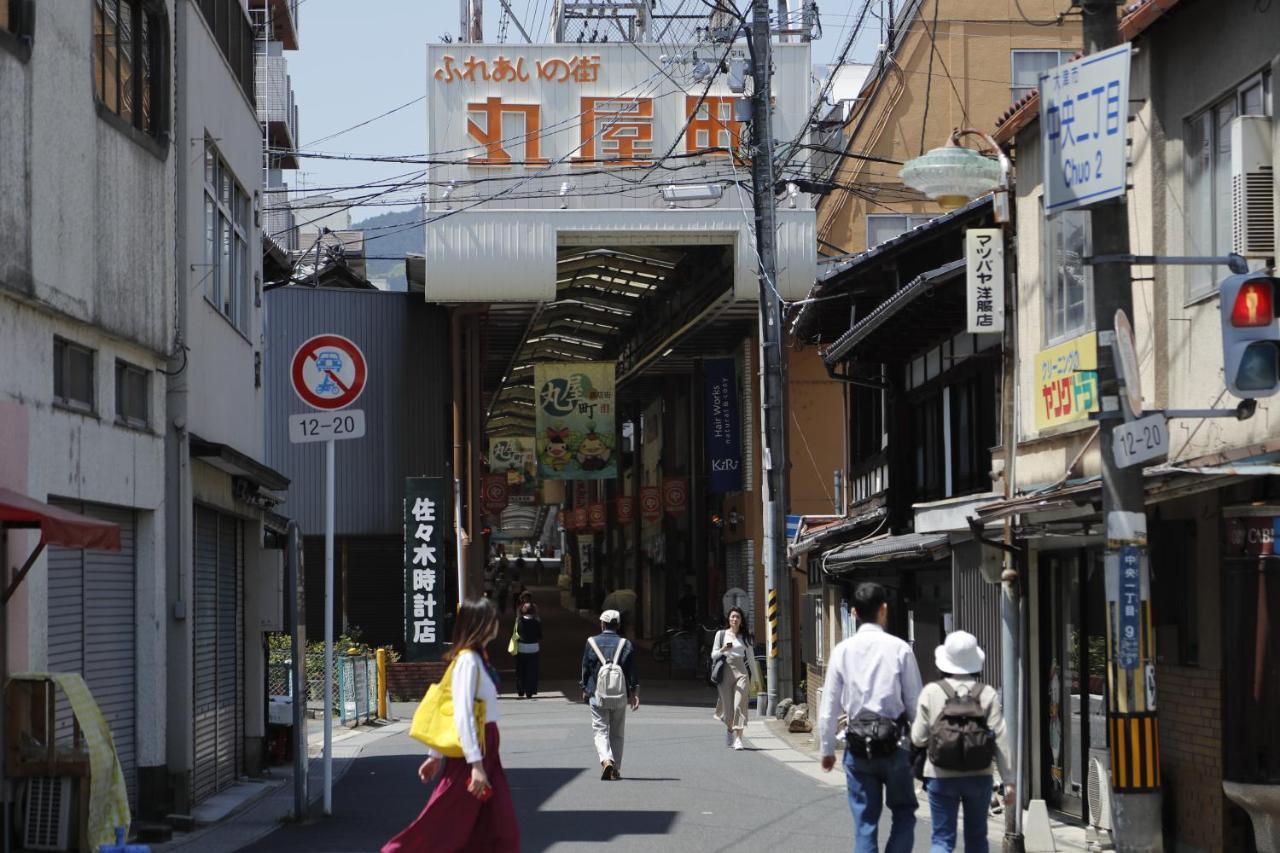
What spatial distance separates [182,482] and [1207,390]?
28.7ft

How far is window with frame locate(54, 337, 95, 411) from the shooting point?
12.7 m

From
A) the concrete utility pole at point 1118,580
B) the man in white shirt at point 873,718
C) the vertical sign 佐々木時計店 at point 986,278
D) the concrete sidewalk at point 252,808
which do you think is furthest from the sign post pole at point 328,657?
the concrete utility pole at point 1118,580

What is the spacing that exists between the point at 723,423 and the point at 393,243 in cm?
13463

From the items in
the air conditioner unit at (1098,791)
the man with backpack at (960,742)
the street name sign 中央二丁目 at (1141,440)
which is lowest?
the air conditioner unit at (1098,791)

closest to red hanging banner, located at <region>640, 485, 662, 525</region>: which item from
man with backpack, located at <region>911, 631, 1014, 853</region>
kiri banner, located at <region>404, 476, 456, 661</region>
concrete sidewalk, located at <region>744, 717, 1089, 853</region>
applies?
kiri banner, located at <region>404, 476, 456, 661</region>

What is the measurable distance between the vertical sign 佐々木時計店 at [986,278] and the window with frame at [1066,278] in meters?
0.82

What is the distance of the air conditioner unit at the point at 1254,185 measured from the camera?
35.7 ft

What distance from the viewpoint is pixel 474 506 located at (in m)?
38.1

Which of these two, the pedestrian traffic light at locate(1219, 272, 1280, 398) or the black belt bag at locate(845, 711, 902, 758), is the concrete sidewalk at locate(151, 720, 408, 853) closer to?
the black belt bag at locate(845, 711, 902, 758)

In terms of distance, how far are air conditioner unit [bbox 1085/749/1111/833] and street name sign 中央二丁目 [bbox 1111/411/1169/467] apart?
4.51m

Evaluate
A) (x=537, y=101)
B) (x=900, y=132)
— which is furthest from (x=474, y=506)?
(x=900, y=132)

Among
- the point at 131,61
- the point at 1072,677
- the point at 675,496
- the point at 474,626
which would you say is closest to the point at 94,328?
the point at 131,61

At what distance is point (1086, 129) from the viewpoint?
10.6 m

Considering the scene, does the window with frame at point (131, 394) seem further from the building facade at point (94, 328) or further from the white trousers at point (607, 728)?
the white trousers at point (607, 728)
